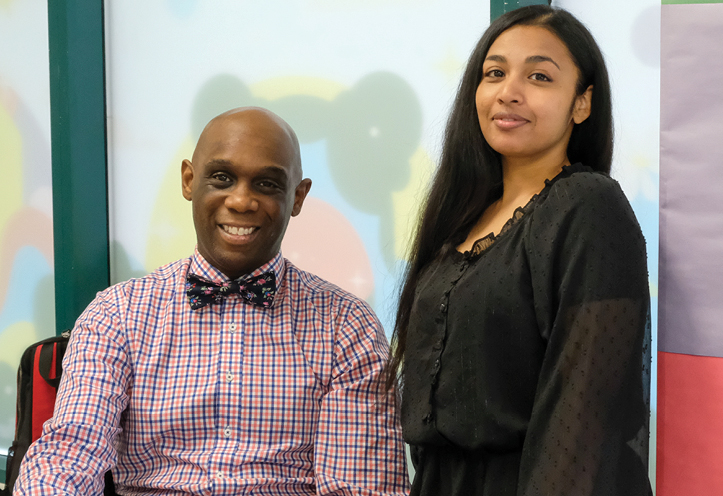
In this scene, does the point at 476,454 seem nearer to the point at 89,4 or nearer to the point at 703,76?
the point at 703,76

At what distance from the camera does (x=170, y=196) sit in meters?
2.67

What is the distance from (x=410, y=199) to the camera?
2215mm

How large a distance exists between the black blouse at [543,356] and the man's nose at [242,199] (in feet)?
1.83

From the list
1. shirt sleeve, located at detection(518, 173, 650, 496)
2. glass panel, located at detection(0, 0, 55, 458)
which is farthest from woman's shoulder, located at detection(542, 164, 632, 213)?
glass panel, located at detection(0, 0, 55, 458)

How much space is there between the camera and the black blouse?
109cm

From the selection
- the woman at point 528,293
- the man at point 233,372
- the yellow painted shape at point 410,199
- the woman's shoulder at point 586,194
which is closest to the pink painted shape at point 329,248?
the yellow painted shape at point 410,199

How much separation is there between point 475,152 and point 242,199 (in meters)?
0.59

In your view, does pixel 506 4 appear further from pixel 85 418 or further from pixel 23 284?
pixel 23 284

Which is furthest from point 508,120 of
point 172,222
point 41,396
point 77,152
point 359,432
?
point 77,152

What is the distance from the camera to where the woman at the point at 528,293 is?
1.10 meters

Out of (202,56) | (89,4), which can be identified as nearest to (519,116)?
(202,56)

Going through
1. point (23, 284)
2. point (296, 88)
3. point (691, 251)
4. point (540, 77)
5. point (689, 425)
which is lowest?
point (689, 425)

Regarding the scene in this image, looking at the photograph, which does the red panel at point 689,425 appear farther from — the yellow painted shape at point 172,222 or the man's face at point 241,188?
the yellow painted shape at point 172,222

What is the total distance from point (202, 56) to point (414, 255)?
4.61ft
